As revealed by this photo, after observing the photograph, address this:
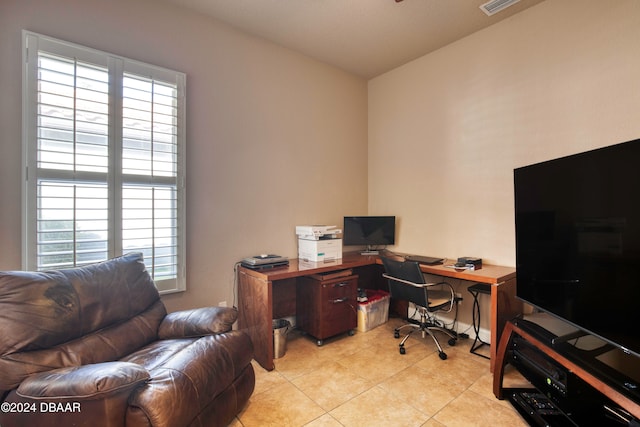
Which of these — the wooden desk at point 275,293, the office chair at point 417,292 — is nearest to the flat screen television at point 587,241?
the wooden desk at point 275,293

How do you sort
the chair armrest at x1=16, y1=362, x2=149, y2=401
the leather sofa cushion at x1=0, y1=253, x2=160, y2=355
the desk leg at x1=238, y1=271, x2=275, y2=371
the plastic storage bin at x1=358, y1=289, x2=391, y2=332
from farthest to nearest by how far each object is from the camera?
1. the plastic storage bin at x1=358, y1=289, x2=391, y2=332
2. the desk leg at x1=238, y1=271, x2=275, y2=371
3. the leather sofa cushion at x1=0, y1=253, x2=160, y2=355
4. the chair armrest at x1=16, y1=362, x2=149, y2=401

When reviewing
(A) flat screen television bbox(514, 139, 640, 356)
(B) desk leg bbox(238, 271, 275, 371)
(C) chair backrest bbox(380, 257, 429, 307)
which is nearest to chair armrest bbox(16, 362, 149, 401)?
(B) desk leg bbox(238, 271, 275, 371)

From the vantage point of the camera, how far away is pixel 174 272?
2.48 metres

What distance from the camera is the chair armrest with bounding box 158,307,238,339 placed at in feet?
6.20

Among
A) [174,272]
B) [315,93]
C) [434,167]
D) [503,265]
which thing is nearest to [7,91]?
[174,272]

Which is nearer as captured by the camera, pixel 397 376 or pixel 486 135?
pixel 397 376

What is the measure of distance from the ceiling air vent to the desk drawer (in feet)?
8.69

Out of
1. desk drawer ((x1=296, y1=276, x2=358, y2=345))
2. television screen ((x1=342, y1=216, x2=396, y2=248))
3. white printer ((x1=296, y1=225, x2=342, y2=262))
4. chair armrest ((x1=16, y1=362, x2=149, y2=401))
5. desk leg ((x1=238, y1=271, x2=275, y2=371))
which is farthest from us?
television screen ((x1=342, y1=216, x2=396, y2=248))

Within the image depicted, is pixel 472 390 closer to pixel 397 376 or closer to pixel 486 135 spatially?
A: pixel 397 376

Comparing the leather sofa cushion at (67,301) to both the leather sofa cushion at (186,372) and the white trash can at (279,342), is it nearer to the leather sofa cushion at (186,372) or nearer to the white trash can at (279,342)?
the leather sofa cushion at (186,372)

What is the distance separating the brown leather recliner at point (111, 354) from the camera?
1224 mm

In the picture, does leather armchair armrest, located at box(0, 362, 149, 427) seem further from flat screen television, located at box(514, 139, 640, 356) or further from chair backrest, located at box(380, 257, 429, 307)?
flat screen television, located at box(514, 139, 640, 356)

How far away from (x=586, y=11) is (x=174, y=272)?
385cm

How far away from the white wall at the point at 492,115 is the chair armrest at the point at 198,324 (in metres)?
2.35
